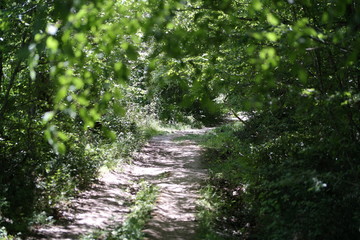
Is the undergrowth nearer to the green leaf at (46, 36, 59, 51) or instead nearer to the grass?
the grass

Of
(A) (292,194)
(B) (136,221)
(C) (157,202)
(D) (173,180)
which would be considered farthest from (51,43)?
(D) (173,180)

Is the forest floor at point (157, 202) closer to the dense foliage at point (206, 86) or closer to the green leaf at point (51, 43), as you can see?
the dense foliage at point (206, 86)

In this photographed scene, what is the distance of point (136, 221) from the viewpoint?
20.0 feet

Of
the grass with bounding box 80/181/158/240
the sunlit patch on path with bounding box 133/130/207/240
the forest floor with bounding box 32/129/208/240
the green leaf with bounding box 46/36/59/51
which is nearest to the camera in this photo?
the green leaf with bounding box 46/36/59/51

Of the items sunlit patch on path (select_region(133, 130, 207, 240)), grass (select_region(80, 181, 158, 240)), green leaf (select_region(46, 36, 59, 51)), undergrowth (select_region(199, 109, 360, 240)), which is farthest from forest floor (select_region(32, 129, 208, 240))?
green leaf (select_region(46, 36, 59, 51))

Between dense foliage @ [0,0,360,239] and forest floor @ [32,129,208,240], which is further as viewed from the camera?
forest floor @ [32,129,208,240]

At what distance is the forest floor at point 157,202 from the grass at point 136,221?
14 cm

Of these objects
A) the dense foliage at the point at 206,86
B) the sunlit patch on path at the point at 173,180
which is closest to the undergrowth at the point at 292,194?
the dense foliage at the point at 206,86

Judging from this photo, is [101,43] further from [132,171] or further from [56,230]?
[132,171]

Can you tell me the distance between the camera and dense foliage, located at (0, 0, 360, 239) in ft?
7.47

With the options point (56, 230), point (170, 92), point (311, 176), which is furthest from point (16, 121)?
point (170, 92)

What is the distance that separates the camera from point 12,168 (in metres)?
6.63

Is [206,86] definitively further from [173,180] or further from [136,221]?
[173,180]

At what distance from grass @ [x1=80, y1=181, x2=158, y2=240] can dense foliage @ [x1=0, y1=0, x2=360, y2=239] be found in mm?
1383
